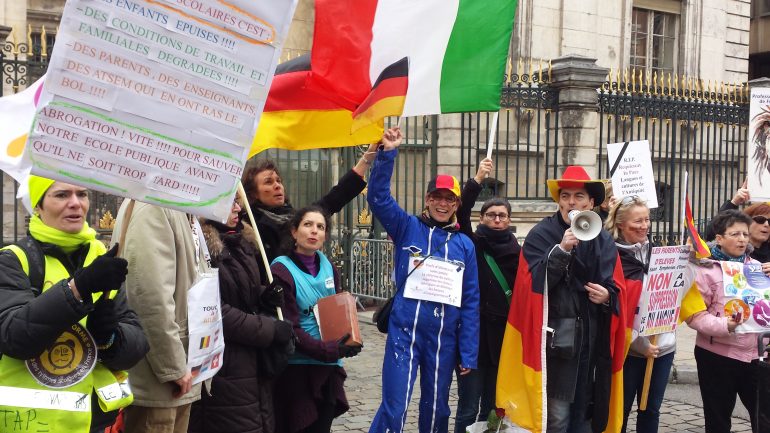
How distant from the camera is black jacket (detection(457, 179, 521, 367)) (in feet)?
19.4

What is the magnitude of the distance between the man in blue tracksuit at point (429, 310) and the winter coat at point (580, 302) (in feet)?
1.69

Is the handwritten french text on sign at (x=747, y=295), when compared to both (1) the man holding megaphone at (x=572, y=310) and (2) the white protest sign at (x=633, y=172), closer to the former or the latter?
(1) the man holding megaphone at (x=572, y=310)

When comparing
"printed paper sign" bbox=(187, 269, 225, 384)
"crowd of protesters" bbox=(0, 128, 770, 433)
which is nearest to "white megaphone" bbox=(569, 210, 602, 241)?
"crowd of protesters" bbox=(0, 128, 770, 433)

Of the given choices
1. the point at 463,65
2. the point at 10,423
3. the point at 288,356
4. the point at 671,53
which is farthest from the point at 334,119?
the point at 671,53

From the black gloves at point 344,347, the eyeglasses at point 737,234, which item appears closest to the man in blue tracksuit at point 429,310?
the black gloves at point 344,347

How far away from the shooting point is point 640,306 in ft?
18.9

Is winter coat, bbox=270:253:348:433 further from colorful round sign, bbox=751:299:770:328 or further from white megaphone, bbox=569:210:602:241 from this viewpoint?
colorful round sign, bbox=751:299:770:328

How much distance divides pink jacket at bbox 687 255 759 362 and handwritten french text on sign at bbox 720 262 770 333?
48 millimetres

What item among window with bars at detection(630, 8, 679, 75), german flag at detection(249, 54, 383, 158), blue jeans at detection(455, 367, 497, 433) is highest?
window with bars at detection(630, 8, 679, 75)

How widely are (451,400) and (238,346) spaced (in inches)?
141

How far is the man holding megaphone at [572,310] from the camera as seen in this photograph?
5.22m

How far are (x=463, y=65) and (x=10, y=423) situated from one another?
11.0ft

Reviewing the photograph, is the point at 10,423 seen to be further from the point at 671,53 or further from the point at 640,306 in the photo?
the point at 671,53

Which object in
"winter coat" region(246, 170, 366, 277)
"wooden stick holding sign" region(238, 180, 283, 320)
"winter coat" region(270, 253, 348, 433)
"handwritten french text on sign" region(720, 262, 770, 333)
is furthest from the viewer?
"handwritten french text on sign" region(720, 262, 770, 333)
